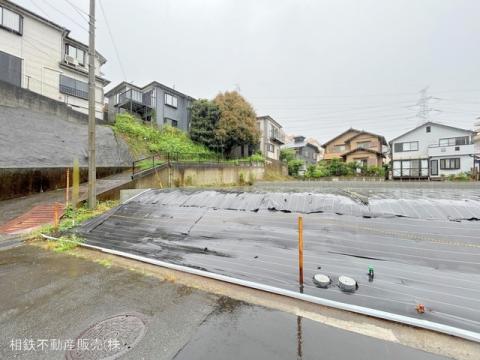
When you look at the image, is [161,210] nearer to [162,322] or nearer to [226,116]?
[162,322]

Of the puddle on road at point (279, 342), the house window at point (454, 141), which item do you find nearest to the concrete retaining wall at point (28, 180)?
the puddle on road at point (279, 342)

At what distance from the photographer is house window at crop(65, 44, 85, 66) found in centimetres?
1758

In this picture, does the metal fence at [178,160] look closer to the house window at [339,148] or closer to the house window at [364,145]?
the house window at [364,145]

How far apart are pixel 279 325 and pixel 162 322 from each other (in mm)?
1252

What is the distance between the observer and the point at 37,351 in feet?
6.79

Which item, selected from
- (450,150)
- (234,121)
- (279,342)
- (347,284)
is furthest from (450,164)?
(279,342)

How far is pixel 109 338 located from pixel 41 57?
2089cm

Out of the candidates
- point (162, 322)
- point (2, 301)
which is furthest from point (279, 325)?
point (2, 301)

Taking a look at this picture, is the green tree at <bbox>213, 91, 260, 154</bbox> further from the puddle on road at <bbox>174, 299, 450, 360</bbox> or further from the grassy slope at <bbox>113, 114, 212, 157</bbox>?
the puddle on road at <bbox>174, 299, 450, 360</bbox>

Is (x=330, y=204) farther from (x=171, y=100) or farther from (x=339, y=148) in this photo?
(x=339, y=148)

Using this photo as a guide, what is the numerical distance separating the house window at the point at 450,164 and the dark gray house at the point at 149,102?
1026 inches

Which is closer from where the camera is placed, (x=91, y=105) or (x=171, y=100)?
(x=91, y=105)

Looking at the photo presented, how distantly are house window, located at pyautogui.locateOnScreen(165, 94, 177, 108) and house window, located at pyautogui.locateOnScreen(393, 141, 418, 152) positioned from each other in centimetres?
2396

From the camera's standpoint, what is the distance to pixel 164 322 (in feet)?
7.96
